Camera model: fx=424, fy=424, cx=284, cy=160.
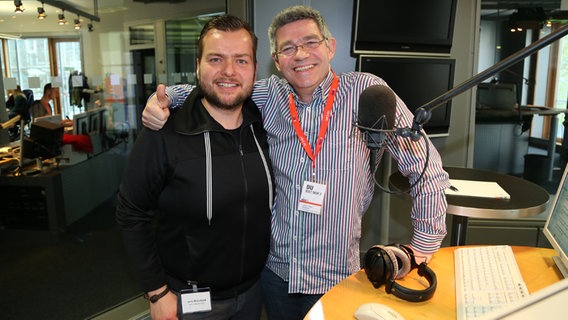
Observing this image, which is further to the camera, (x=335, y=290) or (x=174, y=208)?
(x=174, y=208)

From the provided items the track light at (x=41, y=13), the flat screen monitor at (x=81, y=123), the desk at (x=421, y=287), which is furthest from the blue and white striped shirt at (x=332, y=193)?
the flat screen monitor at (x=81, y=123)

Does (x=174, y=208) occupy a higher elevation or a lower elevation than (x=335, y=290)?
higher

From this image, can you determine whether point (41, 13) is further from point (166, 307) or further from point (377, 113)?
point (377, 113)

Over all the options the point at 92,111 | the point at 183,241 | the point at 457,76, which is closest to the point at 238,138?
the point at 183,241

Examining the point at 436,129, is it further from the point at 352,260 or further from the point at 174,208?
the point at 174,208

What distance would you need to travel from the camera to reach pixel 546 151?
3816 mm

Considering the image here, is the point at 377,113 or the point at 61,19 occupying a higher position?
the point at 61,19

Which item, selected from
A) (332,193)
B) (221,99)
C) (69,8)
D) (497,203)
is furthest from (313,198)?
(69,8)

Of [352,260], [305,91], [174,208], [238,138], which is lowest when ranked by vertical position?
[352,260]

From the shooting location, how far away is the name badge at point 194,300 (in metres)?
1.52

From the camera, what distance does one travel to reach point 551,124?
3.73 meters

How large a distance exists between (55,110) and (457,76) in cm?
303

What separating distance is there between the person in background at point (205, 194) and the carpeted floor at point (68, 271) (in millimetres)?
1675

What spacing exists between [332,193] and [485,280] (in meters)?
0.55
